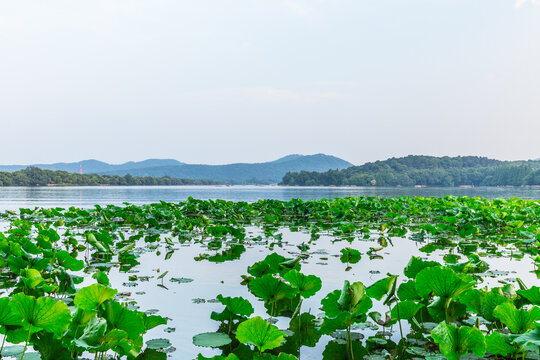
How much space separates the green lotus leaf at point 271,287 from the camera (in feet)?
7.85

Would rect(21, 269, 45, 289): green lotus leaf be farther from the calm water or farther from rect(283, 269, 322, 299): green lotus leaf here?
the calm water

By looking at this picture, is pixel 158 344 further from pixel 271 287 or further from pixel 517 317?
pixel 517 317

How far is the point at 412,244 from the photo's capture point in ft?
24.4

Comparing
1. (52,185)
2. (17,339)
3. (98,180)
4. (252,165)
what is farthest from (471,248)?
(252,165)

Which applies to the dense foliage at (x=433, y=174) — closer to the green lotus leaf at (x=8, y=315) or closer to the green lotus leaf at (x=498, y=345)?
the green lotus leaf at (x=498, y=345)

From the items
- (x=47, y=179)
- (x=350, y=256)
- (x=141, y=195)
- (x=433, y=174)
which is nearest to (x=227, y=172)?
(x=47, y=179)

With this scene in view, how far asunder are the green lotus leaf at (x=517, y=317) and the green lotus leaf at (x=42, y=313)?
2.02 metres

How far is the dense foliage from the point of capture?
78812mm

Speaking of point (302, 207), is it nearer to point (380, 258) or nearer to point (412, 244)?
point (412, 244)

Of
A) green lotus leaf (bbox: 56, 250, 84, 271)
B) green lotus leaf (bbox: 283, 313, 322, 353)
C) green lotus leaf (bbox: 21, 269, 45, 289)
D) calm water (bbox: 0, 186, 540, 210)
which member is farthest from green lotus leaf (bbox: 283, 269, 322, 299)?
calm water (bbox: 0, 186, 540, 210)

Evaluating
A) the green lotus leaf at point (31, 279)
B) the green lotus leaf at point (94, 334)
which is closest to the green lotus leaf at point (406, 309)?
the green lotus leaf at point (94, 334)

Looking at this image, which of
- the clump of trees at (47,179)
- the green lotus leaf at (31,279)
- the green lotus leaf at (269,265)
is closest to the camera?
the green lotus leaf at (31,279)

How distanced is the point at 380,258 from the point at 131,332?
4.76 metres

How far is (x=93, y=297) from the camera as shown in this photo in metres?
1.86
